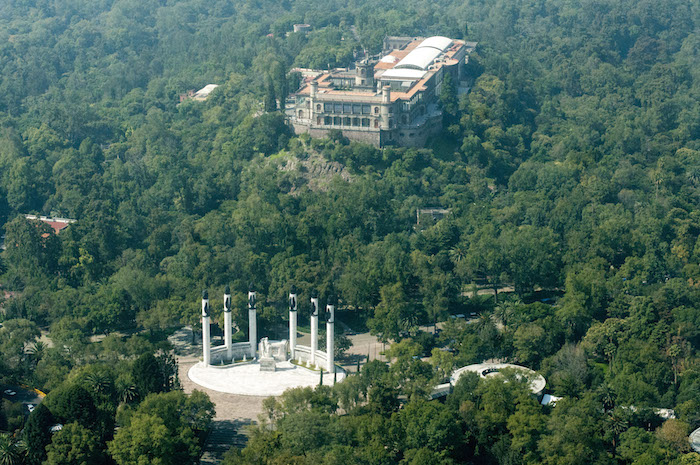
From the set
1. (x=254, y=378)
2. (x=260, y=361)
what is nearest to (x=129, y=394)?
(x=254, y=378)

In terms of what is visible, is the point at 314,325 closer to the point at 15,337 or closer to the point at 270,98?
the point at 15,337

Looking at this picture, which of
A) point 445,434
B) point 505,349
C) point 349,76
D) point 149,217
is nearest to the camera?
point 445,434

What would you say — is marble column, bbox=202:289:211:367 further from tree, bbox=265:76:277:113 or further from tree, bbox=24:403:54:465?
tree, bbox=265:76:277:113

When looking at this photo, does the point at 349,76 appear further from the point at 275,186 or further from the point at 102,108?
the point at 102,108

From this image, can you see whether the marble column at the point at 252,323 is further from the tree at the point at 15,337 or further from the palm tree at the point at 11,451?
the palm tree at the point at 11,451

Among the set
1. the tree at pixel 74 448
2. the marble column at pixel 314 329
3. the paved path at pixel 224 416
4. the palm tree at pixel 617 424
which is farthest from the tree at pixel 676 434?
the tree at pixel 74 448

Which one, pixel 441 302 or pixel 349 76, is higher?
pixel 349 76

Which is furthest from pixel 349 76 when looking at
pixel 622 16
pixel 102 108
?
pixel 622 16
